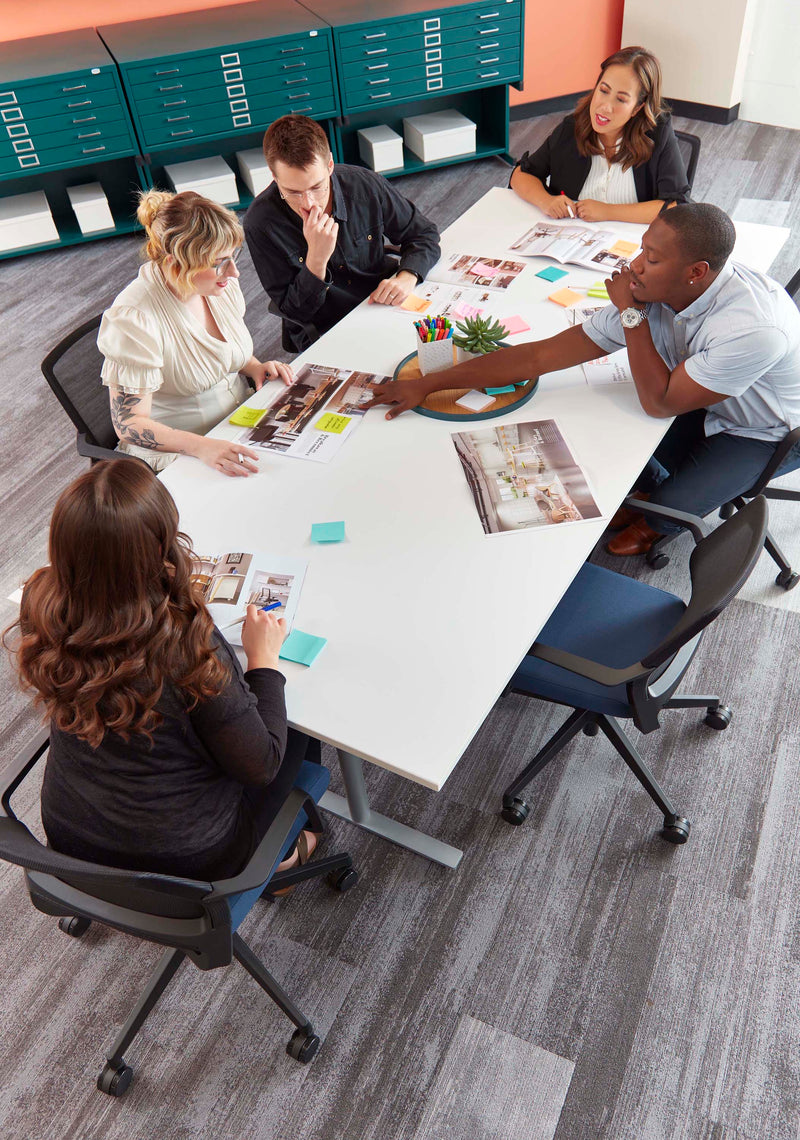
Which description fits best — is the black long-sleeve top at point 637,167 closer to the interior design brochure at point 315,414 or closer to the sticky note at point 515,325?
the sticky note at point 515,325

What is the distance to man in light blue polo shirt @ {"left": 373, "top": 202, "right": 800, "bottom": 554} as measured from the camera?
2205 mm

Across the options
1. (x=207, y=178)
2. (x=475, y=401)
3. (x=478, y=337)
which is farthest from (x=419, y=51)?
(x=475, y=401)

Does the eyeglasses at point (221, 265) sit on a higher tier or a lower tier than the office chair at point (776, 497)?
higher

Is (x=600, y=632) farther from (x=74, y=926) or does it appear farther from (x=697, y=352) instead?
(x=74, y=926)

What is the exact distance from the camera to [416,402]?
241cm

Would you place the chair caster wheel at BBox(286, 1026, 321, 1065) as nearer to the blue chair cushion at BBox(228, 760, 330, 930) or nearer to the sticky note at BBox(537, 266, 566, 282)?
the blue chair cushion at BBox(228, 760, 330, 930)

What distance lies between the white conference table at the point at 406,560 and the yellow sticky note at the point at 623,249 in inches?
19.7

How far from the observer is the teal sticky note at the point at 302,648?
177 centimetres

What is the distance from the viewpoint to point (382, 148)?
17.1ft

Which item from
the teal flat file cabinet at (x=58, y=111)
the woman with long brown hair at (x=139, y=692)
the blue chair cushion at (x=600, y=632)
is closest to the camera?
the woman with long brown hair at (x=139, y=692)

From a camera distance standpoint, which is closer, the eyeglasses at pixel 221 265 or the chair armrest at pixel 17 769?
the chair armrest at pixel 17 769

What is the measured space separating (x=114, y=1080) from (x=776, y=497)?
253 centimetres

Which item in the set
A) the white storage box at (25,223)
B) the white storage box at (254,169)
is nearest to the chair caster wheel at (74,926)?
the white storage box at (25,223)

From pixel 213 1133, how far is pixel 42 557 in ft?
6.83
